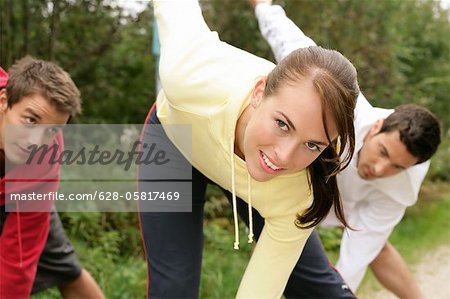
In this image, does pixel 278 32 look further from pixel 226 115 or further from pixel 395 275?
pixel 395 275

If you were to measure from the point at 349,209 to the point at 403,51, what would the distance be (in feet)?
12.4

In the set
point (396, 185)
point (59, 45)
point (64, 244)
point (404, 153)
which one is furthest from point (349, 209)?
point (59, 45)

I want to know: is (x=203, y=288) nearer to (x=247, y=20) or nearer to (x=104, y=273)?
(x=104, y=273)

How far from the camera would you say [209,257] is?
4.14 metres

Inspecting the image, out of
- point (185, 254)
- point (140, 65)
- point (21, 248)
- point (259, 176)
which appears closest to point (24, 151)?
point (21, 248)

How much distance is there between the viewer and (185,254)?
2414 millimetres

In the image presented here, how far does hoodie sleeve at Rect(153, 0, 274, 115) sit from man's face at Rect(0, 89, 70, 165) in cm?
70

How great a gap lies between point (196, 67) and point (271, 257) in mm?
656

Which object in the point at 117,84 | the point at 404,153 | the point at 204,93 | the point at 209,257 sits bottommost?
the point at 209,257

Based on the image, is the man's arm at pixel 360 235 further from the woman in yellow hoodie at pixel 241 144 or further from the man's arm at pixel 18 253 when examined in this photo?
the man's arm at pixel 18 253

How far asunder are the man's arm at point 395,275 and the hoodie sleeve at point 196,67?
1.69 m

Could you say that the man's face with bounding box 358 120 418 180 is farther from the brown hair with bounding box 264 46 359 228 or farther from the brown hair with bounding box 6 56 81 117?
the brown hair with bounding box 6 56 81 117

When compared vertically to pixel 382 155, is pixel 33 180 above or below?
below

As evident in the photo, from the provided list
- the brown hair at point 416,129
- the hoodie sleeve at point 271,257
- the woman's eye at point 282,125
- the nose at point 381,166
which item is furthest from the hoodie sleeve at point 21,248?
the brown hair at point 416,129
